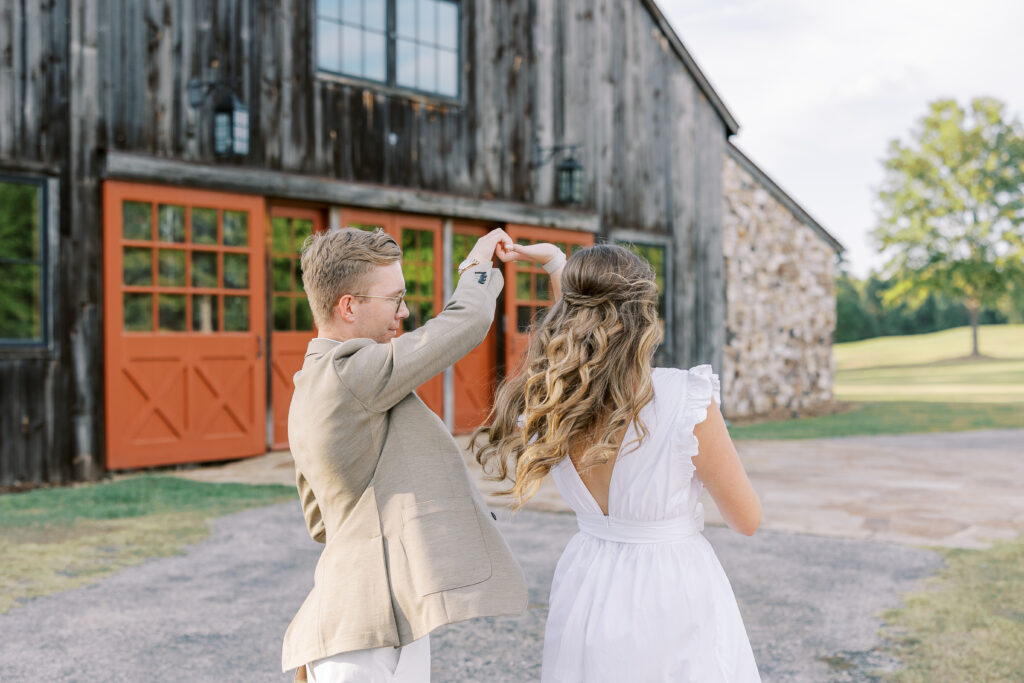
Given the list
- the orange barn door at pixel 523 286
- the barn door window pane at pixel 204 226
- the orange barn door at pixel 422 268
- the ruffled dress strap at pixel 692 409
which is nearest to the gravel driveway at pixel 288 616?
the ruffled dress strap at pixel 692 409

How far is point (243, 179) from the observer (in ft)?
27.5

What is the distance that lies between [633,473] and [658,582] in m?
0.22

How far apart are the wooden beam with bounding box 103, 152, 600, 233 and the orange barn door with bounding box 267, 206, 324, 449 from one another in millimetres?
307

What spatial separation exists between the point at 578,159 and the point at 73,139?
5.77 meters

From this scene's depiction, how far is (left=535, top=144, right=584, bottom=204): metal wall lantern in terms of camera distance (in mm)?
11086

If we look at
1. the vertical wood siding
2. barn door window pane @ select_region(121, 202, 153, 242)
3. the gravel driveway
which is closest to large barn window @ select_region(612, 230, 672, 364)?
the vertical wood siding

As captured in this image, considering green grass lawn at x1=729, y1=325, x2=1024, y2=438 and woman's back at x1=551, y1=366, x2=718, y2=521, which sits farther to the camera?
green grass lawn at x1=729, y1=325, x2=1024, y2=438

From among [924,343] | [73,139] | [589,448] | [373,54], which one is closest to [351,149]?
[373,54]

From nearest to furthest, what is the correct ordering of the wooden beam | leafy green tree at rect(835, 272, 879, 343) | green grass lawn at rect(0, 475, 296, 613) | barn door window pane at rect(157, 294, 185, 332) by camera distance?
green grass lawn at rect(0, 475, 296, 613) < the wooden beam < barn door window pane at rect(157, 294, 185, 332) < leafy green tree at rect(835, 272, 879, 343)

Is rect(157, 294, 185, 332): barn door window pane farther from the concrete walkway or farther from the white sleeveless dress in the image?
the white sleeveless dress

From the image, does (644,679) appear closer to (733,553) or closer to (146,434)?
(733,553)

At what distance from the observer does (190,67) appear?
8133 mm

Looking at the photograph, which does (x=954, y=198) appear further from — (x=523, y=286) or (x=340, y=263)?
(x=340, y=263)

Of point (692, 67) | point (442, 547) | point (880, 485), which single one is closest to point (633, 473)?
point (442, 547)
